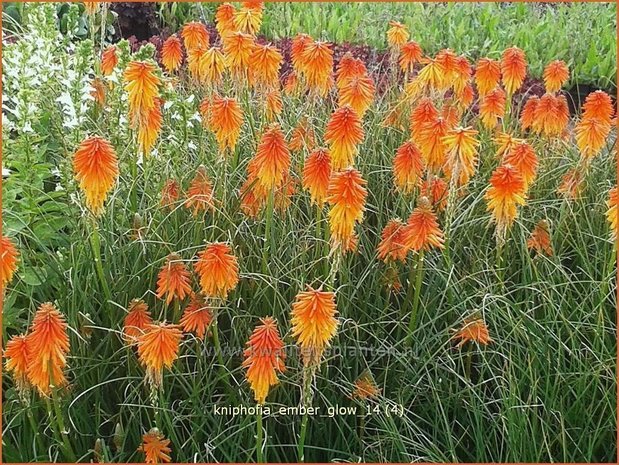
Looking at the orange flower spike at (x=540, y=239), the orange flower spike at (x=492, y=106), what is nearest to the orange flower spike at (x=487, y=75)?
the orange flower spike at (x=492, y=106)

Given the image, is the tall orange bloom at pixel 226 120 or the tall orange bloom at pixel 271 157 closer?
the tall orange bloom at pixel 271 157

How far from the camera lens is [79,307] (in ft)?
8.44

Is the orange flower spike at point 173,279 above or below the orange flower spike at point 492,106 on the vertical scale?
below

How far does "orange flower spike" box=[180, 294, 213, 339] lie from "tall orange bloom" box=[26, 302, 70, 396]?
0.36 meters

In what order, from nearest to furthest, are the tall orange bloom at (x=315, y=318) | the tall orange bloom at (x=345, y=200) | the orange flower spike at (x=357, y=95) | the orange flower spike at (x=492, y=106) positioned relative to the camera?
the tall orange bloom at (x=315, y=318), the tall orange bloom at (x=345, y=200), the orange flower spike at (x=357, y=95), the orange flower spike at (x=492, y=106)

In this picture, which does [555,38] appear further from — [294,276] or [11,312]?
[11,312]

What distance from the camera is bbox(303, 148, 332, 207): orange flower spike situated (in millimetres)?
2225

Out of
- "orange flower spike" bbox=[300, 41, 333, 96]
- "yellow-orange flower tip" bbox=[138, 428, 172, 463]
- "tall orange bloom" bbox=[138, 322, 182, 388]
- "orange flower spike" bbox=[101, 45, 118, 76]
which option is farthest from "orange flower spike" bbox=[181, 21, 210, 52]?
"yellow-orange flower tip" bbox=[138, 428, 172, 463]

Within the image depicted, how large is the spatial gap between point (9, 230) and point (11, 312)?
31 cm

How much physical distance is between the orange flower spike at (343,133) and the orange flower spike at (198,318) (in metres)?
0.58

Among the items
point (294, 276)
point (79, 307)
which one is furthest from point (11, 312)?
point (294, 276)

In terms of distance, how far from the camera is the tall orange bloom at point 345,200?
2.07m

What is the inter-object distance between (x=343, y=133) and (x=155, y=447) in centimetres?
102

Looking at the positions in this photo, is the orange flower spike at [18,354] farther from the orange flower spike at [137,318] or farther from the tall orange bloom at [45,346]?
the orange flower spike at [137,318]
